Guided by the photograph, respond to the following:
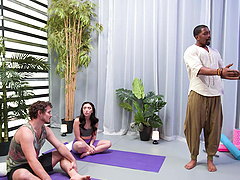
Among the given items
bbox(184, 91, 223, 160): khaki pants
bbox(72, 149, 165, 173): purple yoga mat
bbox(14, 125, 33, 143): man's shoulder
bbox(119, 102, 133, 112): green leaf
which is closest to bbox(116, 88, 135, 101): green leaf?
bbox(119, 102, 133, 112): green leaf

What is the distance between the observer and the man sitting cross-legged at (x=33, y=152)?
1.96 metres

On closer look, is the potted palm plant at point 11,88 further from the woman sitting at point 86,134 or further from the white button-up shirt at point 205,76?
Result: the white button-up shirt at point 205,76

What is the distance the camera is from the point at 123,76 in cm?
398

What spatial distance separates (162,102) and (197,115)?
993 millimetres

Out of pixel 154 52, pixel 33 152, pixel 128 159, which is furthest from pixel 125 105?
pixel 33 152

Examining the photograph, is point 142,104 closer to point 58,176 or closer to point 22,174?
point 58,176

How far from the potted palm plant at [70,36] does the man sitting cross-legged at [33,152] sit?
173 centimetres

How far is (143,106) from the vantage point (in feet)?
12.0

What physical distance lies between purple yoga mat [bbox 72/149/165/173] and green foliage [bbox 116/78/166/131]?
62 centimetres

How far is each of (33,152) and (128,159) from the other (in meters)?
1.24

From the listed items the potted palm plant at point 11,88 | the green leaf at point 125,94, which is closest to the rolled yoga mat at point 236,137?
the green leaf at point 125,94

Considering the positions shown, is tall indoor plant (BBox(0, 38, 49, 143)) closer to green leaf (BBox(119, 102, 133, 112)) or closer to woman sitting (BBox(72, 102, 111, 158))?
woman sitting (BBox(72, 102, 111, 158))

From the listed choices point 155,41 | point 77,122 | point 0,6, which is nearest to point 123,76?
point 155,41

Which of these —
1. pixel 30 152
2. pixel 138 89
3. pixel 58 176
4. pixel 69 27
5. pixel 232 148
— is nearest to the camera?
pixel 30 152
